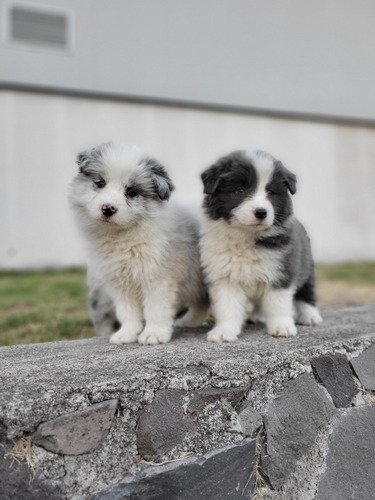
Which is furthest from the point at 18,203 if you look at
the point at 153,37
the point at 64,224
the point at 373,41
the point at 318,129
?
the point at 373,41

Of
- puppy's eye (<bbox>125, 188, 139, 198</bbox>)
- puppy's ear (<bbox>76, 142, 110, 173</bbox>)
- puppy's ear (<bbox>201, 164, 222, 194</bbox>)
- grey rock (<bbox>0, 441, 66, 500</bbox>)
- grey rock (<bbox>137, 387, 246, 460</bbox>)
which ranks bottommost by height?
grey rock (<bbox>0, 441, 66, 500</bbox>)

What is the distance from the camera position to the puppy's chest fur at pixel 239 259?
270cm

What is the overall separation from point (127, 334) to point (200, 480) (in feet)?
3.34

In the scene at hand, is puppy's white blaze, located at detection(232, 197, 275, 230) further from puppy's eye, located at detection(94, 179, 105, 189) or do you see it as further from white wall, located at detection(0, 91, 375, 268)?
white wall, located at detection(0, 91, 375, 268)

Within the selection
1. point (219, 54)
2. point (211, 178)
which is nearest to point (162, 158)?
point (219, 54)

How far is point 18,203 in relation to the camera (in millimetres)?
9000

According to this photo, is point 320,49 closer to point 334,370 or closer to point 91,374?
point 334,370

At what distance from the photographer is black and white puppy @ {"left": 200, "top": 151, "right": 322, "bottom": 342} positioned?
2596 millimetres

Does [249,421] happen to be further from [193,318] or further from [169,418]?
[193,318]

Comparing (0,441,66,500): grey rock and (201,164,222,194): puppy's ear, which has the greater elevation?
(201,164,222,194): puppy's ear

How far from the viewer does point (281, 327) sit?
9.01 feet

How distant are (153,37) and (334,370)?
8.45 meters

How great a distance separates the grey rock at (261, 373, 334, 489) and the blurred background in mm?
6228

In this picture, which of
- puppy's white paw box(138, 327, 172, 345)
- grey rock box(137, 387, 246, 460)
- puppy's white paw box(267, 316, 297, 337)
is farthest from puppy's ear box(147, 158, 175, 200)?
grey rock box(137, 387, 246, 460)
